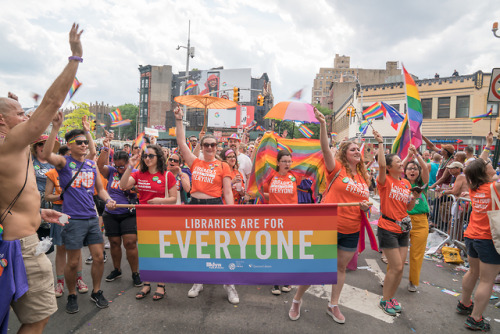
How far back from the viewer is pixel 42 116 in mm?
2006

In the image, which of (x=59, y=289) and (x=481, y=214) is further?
(x=59, y=289)

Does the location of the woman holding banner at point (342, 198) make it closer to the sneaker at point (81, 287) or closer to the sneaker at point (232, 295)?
the sneaker at point (232, 295)

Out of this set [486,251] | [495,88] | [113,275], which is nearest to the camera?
[486,251]

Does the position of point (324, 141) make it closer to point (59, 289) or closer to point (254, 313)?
point (254, 313)

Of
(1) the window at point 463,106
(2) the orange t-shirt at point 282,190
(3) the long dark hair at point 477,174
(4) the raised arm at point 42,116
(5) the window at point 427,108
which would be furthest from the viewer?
(5) the window at point 427,108

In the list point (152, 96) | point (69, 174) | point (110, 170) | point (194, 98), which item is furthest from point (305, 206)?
point (152, 96)

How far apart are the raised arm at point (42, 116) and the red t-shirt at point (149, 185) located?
7.20 feet

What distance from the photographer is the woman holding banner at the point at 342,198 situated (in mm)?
3473

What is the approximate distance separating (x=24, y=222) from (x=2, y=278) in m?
0.39

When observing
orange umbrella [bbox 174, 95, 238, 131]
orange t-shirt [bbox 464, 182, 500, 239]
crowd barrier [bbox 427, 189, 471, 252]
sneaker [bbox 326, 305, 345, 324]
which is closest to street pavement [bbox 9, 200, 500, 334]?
sneaker [bbox 326, 305, 345, 324]

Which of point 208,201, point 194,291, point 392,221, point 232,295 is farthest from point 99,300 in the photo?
point 392,221

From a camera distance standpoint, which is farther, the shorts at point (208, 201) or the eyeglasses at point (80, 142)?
the shorts at point (208, 201)

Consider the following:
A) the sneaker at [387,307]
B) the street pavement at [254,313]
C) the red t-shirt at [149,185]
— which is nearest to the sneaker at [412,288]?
the street pavement at [254,313]

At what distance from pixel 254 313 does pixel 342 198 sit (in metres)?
1.75
